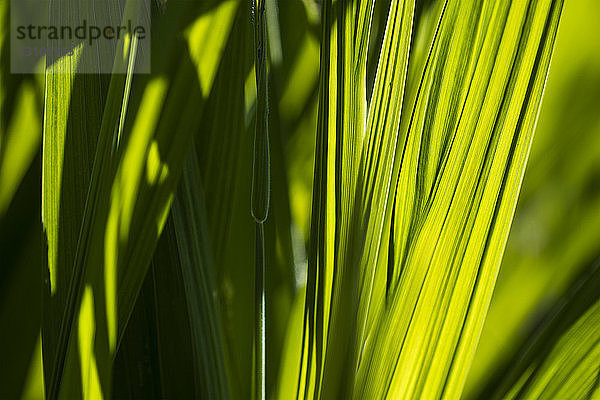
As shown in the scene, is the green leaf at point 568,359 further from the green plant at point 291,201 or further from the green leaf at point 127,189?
the green leaf at point 127,189

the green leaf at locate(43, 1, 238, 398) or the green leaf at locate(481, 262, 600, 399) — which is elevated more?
the green leaf at locate(43, 1, 238, 398)

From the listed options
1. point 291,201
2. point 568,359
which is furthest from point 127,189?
point 568,359

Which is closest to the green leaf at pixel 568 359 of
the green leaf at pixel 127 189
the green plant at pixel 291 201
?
the green plant at pixel 291 201

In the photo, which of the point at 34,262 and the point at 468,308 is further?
the point at 34,262

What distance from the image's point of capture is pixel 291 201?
12.4 inches

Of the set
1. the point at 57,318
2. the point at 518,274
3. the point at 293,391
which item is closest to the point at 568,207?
the point at 518,274

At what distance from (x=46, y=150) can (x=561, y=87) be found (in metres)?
0.31

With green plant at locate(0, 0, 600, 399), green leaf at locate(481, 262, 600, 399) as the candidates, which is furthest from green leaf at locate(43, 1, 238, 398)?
green leaf at locate(481, 262, 600, 399)

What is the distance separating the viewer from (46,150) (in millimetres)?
303

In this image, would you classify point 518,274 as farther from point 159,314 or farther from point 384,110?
point 159,314

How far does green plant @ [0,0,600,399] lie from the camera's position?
0.23 metres

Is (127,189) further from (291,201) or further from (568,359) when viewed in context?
(568,359)

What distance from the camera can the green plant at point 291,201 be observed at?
0.76 ft

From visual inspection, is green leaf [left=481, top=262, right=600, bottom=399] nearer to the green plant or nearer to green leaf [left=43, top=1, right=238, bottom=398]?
the green plant
